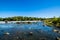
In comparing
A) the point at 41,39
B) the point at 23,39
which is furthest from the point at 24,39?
the point at 41,39

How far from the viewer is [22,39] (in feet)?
113

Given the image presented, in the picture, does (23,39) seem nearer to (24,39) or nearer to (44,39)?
(24,39)

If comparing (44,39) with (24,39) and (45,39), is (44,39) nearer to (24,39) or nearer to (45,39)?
(45,39)

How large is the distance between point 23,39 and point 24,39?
295 mm

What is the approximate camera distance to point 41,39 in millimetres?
35125

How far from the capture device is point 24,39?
113ft

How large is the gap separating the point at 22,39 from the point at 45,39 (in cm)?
687

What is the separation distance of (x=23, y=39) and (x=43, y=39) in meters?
6.00

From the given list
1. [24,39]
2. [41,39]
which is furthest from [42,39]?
[24,39]

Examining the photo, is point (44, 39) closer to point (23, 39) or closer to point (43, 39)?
point (43, 39)

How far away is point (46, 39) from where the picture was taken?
34969 mm

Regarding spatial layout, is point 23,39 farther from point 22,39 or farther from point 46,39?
point 46,39

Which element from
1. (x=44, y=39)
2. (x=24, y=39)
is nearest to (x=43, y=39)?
(x=44, y=39)

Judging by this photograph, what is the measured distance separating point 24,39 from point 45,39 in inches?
247
